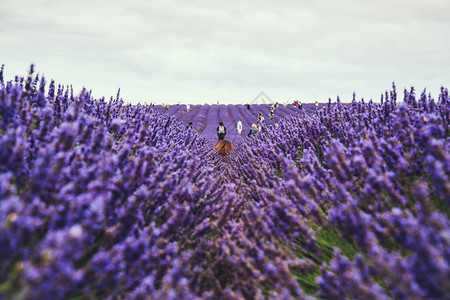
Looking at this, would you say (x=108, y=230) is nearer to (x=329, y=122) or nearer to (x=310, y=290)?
(x=310, y=290)

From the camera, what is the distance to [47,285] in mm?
655

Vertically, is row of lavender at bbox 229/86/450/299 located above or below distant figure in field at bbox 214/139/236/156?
above

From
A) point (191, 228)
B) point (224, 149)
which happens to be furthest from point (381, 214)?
→ point (224, 149)

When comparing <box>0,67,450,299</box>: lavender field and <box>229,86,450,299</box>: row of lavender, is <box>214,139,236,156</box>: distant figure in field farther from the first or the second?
<box>0,67,450,299</box>: lavender field

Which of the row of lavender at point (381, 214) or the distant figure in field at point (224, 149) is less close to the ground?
the row of lavender at point (381, 214)

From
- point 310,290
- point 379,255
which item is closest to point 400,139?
point 310,290

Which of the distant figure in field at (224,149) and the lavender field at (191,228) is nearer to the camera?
the lavender field at (191,228)

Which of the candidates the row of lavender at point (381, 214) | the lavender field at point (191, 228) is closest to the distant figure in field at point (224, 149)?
the row of lavender at point (381, 214)

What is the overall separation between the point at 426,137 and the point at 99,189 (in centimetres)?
164

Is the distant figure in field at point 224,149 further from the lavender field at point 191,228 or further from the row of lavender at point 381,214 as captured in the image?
the lavender field at point 191,228

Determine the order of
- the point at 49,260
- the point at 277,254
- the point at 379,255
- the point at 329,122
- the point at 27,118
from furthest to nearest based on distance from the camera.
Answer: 1. the point at 329,122
2. the point at 27,118
3. the point at 277,254
4. the point at 379,255
5. the point at 49,260

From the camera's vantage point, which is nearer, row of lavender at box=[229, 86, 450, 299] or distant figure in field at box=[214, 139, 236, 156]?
row of lavender at box=[229, 86, 450, 299]

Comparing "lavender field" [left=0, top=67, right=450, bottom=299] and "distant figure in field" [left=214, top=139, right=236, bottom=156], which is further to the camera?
"distant figure in field" [left=214, top=139, right=236, bottom=156]

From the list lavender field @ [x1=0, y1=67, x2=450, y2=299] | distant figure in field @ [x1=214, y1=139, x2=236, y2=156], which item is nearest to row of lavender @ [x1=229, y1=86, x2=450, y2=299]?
lavender field @ [x1=0, y1=67, x2=450, y2=299]
